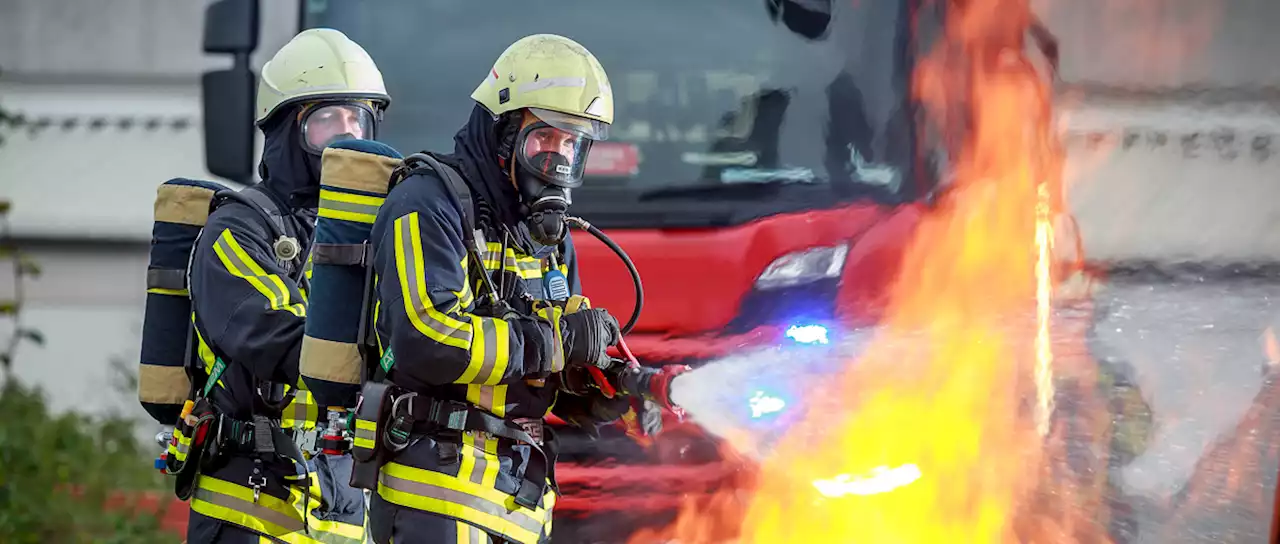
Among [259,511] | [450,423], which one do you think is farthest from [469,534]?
[259,511]

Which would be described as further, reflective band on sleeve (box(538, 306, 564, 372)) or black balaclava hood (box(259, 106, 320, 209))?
black balaclava hood (box(259, 106, 320, 209))

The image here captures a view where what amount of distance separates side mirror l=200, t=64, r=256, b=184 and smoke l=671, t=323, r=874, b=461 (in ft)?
6.28

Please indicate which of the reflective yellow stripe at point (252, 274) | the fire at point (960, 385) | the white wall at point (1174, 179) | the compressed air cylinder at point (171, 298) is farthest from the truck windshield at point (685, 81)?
the reflective yellow stripe at point (252, 274)

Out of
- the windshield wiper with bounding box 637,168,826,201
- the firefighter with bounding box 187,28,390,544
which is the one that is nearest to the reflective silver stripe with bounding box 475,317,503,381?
the firefighter with bounding box 187,28,390,544

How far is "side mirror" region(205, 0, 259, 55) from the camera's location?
210 inches

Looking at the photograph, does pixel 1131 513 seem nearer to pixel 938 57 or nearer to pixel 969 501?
pixel 969 501

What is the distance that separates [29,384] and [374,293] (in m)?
6.34

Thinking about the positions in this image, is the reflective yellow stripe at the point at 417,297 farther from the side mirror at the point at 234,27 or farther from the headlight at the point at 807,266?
the side mirror at the point at 234,27

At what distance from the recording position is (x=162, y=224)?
3.94m

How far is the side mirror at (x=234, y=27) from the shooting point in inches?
210

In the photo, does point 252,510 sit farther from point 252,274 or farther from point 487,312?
point 487,312

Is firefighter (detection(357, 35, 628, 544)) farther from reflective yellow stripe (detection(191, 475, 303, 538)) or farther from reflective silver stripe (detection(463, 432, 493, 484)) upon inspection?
reflective yellow stripe (detection(191, 475, 303, 538))

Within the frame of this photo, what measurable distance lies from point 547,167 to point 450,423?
1.96 feet

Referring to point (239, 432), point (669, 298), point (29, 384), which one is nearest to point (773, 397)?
point (669, 298)
